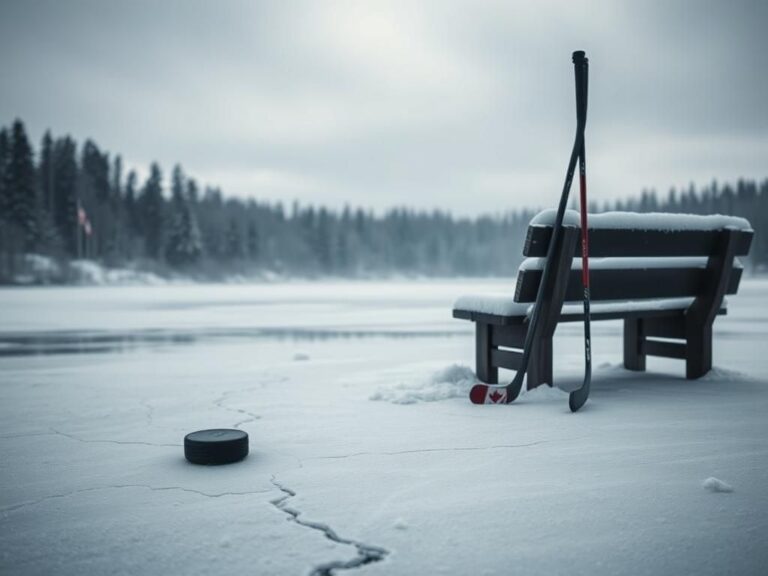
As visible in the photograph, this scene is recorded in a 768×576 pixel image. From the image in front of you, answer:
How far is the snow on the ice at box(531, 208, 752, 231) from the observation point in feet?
14.8

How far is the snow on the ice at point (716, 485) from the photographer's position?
2.61 m

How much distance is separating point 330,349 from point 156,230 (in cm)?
7980

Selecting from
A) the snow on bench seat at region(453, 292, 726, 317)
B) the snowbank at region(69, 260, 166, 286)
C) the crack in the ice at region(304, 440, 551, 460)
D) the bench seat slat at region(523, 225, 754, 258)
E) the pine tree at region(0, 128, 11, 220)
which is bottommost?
the snowbank at region(69, 260, 166, 286)

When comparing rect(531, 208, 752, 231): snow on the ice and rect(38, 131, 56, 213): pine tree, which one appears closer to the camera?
rect(531, 208, 752, 231): snow on the ice

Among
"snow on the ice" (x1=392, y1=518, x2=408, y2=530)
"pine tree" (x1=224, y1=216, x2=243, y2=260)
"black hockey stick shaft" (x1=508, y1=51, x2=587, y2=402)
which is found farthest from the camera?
"pine tree" (x1=224, y1=216, x2=243, y2=260)

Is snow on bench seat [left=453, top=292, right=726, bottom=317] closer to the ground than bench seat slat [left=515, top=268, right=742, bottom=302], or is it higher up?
closer to the ground

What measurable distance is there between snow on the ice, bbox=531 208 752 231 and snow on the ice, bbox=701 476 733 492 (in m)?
2.21

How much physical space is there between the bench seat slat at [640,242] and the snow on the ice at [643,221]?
0.04m

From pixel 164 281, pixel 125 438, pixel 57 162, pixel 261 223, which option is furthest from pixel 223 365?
pixel 261 223

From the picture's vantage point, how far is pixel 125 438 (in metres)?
3.74

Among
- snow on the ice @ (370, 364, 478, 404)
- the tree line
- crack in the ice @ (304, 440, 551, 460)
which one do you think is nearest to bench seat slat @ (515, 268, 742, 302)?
snow on the ice @ (370, 364, 478, 404)

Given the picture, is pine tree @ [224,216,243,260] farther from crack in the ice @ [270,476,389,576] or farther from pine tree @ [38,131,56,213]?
crack in the ice @ [270,476,389,576]

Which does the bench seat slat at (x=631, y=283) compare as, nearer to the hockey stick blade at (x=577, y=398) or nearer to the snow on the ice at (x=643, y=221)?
the snow on the ice at (x=643, y=221)

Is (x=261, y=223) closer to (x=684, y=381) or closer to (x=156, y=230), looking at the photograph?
(x=156, y=230)
